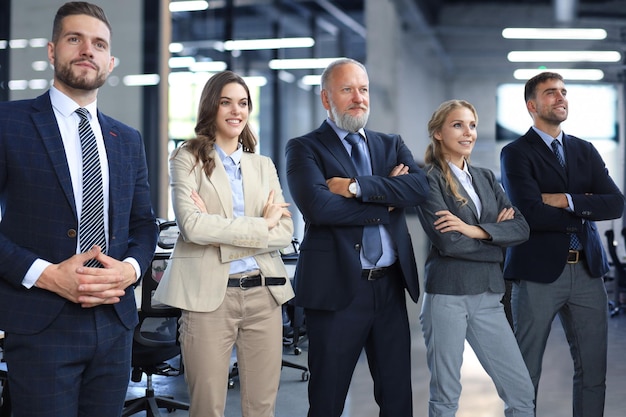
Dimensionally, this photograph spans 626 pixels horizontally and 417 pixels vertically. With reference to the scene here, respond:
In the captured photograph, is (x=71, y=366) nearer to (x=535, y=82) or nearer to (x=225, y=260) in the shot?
(x=225, y=260)

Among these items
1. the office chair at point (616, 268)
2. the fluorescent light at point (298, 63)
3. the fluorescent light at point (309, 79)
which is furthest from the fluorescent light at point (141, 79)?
the office chair at point (616, 268)

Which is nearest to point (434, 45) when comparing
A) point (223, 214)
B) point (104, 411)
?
point (223, 214)

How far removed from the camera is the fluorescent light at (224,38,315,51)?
1067cm

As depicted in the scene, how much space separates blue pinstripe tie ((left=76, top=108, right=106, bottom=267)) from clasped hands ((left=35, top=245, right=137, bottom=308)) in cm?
5

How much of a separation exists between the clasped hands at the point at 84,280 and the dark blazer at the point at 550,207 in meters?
1.95

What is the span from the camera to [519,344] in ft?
10.6

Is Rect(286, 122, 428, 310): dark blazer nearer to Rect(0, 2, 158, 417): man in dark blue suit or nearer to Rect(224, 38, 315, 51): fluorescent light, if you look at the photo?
Rect(0, 2, 158, 417): man in dark blue suit

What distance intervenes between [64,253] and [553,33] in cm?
1222

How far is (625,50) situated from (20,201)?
1221 cm

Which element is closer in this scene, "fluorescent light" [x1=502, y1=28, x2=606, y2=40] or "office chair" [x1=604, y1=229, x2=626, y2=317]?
"office chair" [x1=604, y1=229, x2=626, y2=317]

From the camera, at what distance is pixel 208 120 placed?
2781 millimetres

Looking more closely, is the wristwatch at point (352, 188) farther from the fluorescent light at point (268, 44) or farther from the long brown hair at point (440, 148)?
the fluorescent light at point (268, 44)

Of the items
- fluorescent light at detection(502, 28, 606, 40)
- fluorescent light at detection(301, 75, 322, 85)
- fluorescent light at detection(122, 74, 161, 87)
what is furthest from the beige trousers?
fluorescent light at detection(502, 28, 606, 40)

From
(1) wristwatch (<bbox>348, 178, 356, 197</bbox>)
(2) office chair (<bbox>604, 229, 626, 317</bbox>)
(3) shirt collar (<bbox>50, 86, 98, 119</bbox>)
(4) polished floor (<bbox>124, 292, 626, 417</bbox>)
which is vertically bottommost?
(4) polished floor (<bbox>124, 292, 626, 417</bbox>)
